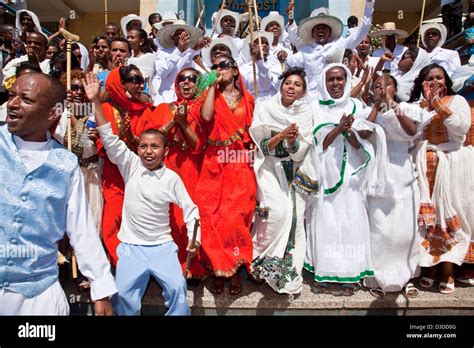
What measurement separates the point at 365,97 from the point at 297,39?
5.08 ft

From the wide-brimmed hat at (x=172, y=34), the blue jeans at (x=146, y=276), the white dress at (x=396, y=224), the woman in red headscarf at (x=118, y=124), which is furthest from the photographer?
the wide-brimmed hat at (x=172, y=34)

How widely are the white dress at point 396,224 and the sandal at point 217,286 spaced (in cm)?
142

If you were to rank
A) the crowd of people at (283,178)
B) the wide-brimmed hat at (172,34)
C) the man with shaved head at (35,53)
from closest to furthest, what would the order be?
the crowd of people at (283,178) → the man with shaved head at (35,53) → the wide-brimmed hat at (172,34)

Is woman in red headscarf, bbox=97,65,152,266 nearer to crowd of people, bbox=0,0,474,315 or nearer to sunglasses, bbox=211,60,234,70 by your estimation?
crowd of people, bbox=0,0,474,315

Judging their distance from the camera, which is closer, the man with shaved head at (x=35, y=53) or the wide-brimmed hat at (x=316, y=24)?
the man with shaved head at (x=35, y=53)

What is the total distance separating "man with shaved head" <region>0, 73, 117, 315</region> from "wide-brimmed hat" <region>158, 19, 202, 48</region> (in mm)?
3648

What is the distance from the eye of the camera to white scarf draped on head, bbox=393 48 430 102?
5.34m

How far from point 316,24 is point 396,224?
10.7 ft

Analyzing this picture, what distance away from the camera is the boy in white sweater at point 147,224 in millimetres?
2912

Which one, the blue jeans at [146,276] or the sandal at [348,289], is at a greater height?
the blue jeans at [146,276]

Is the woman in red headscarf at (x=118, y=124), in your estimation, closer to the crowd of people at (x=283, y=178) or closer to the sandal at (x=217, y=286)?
the crowd of people at (x=283, y=178)

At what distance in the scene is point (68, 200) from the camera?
7.10 ft

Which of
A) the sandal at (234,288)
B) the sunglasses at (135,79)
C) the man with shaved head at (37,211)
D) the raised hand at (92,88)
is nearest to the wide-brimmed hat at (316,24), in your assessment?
the sunglasses at (135,79)

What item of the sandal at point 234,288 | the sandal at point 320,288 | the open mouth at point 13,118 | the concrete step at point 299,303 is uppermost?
the open mouth at point 13,118
